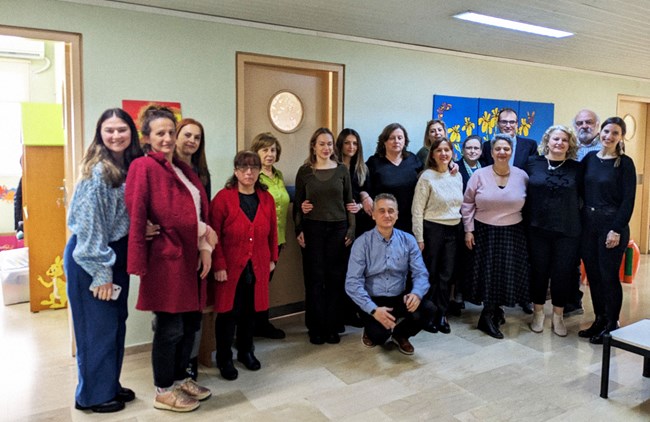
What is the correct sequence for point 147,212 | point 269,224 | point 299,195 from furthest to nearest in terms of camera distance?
point 299,195 < point 269,224 < point 147,212

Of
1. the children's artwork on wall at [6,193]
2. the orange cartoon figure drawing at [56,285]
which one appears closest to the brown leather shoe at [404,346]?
the orange cartoon figure drawing at [56,285]

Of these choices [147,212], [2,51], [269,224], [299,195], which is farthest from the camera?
→ [2,51]

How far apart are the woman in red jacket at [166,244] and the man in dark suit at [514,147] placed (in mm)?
2550

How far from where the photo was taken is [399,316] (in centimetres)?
335

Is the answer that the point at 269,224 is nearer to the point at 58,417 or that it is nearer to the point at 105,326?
the point at 105,326

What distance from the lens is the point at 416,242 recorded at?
11.3 ft

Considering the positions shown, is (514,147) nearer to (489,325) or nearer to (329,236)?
(489,325)

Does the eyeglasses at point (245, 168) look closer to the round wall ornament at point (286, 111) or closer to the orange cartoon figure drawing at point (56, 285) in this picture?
the round wall ornament at point (286, 111)

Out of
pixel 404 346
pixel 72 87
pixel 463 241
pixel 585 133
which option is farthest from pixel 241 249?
pixel 585 133

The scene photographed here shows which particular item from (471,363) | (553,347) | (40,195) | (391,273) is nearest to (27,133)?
(40,195)

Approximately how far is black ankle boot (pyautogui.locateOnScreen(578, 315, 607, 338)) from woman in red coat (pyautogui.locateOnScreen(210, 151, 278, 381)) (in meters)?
2.38

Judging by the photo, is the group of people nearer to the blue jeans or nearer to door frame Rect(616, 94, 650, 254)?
the blue jeans

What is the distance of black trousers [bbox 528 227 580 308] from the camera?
11.7 feet

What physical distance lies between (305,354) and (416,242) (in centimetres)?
105
